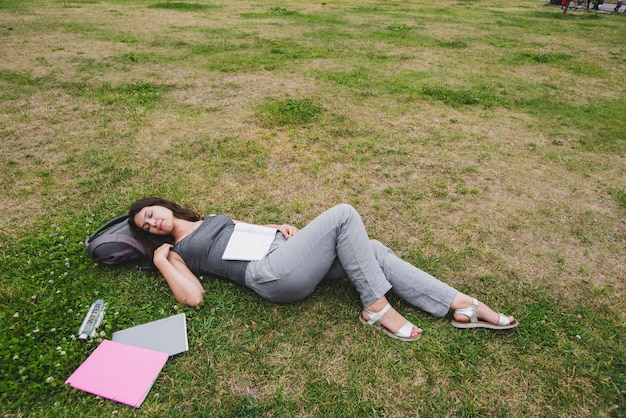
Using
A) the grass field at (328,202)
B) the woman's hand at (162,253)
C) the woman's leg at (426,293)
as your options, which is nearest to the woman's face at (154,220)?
the woman's hand at (162,253)

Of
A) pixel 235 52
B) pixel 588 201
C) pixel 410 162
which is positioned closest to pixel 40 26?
pixel 235 52

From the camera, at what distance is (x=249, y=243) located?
293 centimetres

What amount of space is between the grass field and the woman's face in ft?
1.47

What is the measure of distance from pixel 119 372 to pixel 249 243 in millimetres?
1215

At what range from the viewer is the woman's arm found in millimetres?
2818

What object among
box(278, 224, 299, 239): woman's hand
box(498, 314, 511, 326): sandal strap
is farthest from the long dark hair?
box(498, 314, 511, 326): sandal strap

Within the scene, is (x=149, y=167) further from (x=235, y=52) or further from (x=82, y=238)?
(x=235, y=52)

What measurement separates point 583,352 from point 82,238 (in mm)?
4260

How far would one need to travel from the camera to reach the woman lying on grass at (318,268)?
2.68m

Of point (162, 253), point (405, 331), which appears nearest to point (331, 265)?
point (405, 331)

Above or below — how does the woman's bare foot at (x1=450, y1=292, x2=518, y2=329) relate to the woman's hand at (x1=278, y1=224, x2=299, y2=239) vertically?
below

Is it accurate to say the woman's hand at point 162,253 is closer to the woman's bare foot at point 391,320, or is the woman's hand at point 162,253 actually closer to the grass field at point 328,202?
the grass field at point 328,202

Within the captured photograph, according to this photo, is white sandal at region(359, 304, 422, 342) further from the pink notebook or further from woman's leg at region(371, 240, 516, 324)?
the pink notebook

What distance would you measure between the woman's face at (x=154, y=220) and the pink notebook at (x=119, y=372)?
878mm
